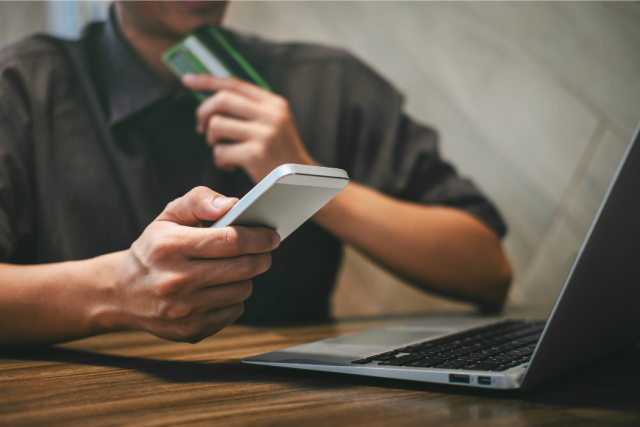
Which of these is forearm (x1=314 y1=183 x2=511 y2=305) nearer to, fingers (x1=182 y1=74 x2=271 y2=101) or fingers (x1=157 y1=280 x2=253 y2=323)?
fingers (x1=182 y1=74 x2=271 y2=101)

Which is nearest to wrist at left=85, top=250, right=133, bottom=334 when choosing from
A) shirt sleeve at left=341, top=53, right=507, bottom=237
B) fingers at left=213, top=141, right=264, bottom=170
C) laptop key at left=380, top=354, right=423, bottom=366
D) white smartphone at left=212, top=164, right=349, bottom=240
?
white smartphone at left=212, top=164, right=349, bottom=240

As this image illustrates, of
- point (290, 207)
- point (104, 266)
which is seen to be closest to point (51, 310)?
point (104, 266)

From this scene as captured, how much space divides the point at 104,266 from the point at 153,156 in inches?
15.6

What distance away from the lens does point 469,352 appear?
32cm

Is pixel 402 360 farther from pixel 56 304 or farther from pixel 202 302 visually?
pixel 56 304

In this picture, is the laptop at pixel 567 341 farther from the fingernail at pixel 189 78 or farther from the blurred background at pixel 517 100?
the blurred background at pixel 517 100

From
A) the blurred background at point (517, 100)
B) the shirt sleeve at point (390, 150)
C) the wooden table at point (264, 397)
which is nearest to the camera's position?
the wooden table at point (264, 397)

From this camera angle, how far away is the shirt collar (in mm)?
733

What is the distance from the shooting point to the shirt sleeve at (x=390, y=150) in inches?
35.4

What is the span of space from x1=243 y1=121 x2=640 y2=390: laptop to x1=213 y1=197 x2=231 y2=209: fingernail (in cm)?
12

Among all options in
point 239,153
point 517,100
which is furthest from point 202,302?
point 517,100

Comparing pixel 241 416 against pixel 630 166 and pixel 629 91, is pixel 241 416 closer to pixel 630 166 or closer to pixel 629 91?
pixel 630 166

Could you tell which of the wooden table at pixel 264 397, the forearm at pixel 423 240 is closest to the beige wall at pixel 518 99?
the forearm at pixel 423 240

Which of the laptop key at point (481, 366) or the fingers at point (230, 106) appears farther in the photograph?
the fingers at point (230, 106)
